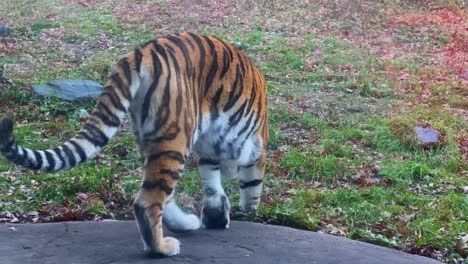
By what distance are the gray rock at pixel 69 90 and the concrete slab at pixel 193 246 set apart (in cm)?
475

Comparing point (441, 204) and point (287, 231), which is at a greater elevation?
point (287, 231)

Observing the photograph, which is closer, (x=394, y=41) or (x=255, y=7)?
(x=394, y=41)

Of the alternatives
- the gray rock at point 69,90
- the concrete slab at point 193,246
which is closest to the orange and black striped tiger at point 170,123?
the concrete slab at point 193,246

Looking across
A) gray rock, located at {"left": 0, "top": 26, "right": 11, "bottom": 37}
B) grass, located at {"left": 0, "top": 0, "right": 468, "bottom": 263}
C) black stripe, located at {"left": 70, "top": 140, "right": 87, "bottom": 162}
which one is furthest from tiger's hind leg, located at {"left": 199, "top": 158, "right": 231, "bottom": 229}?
gray rock, located at {"left": 0, "top": 26, "right": 11, "bottom": 37}

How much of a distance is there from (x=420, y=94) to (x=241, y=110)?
7.23m

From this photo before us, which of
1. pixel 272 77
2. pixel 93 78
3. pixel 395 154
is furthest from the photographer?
pixel 272 77

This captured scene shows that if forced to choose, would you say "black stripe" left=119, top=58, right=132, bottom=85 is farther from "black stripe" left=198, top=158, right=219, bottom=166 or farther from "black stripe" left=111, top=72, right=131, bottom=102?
"black stripe" left=198, top=158, right=219, bottom=166

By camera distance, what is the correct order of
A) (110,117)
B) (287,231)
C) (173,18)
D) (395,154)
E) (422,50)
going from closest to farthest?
(110,117) < (287,231) < (395,154) < (422,50) < (173,18)

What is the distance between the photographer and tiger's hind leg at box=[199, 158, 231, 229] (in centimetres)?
595

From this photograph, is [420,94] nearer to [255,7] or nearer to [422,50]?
[422,50]

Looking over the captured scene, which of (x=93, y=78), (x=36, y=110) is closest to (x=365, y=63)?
(x=93, y=78)

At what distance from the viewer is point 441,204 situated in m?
7.71

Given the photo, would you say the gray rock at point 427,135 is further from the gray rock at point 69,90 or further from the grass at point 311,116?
the gray rock at point 69,90

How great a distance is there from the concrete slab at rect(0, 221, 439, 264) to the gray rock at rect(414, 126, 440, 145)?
385 centimetres
